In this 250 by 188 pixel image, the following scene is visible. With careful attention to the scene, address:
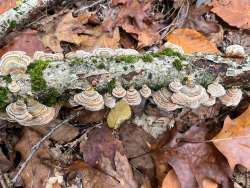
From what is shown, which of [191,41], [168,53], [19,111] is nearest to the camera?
[19,111]

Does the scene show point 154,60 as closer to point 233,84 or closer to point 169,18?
point 233,84

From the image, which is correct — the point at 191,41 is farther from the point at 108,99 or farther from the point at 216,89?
the point at 108,99

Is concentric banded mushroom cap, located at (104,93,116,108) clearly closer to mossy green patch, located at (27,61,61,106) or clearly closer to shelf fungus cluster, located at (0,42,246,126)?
shelf fungus cluster, located at (0,42,246,126)

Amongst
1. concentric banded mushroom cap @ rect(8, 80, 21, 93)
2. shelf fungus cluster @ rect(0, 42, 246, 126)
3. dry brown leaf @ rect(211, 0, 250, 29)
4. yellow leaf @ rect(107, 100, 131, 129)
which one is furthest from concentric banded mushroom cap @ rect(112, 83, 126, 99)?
dry brown leaf @ rect(211, 0, 250, 29)

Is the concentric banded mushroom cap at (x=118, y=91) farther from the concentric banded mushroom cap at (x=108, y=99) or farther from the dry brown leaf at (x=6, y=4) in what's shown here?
the dry brown leaf at (x=6, y=4)

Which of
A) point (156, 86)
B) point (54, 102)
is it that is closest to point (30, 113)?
point (54, 102)

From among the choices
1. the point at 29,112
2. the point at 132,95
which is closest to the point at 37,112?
the point at 29,112

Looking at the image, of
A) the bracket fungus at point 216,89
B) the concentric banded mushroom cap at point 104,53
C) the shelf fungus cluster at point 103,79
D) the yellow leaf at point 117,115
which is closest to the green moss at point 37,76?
the shelf fungus cluster at point 103,79
